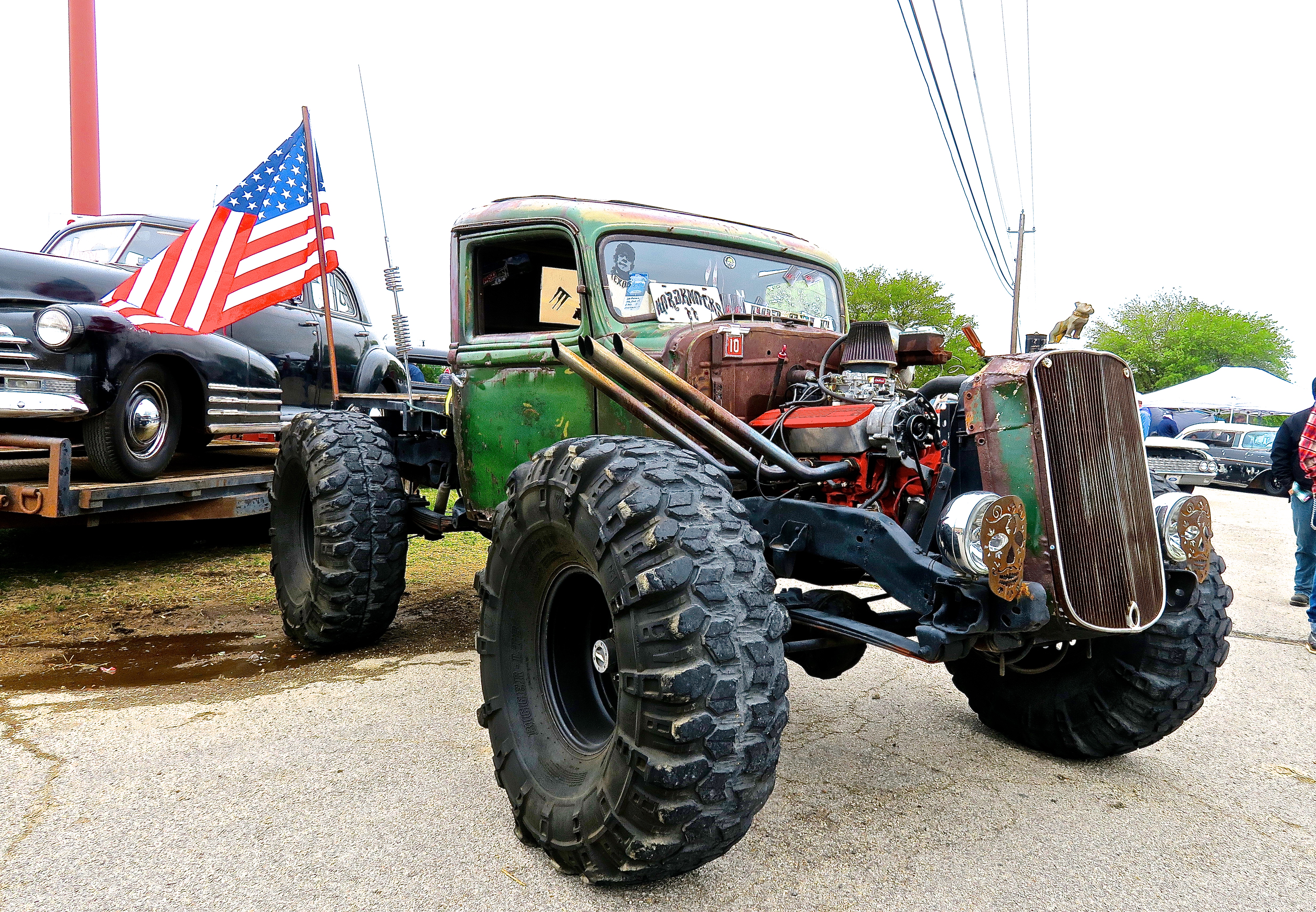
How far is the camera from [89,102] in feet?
49.6

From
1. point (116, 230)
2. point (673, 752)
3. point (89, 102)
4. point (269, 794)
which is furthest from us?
point (89, 102)

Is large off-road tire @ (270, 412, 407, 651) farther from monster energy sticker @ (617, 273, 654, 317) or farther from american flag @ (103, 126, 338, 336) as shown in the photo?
american flag @ (103, 126, 338, 336)

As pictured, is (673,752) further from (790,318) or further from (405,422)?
(405,422)

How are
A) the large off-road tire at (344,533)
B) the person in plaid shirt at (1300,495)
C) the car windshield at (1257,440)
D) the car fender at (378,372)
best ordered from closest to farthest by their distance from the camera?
the large off-road tire at (344,533) < the person in plaid shirt at (1300,495) < the car fender at (378,372) < the car windshield at (1257,440)

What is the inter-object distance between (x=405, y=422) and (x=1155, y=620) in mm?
3772

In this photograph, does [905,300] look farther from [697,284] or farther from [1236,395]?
[697,284]

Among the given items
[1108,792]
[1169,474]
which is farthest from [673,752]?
[1169,474]

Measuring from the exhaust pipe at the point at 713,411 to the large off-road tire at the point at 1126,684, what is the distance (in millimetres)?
1125

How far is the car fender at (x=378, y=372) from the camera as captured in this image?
8969mm

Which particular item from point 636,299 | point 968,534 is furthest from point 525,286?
point 968,534

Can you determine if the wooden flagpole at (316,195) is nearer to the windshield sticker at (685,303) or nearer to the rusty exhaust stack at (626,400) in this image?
the windshield sticker at (685,303)

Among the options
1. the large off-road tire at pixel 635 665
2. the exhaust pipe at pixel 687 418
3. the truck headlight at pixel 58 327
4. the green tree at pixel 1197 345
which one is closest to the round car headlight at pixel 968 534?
the large off-road tire at pixel 635 665

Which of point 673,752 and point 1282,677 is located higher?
point 673,752

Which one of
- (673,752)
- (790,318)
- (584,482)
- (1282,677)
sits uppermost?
(790,318)
